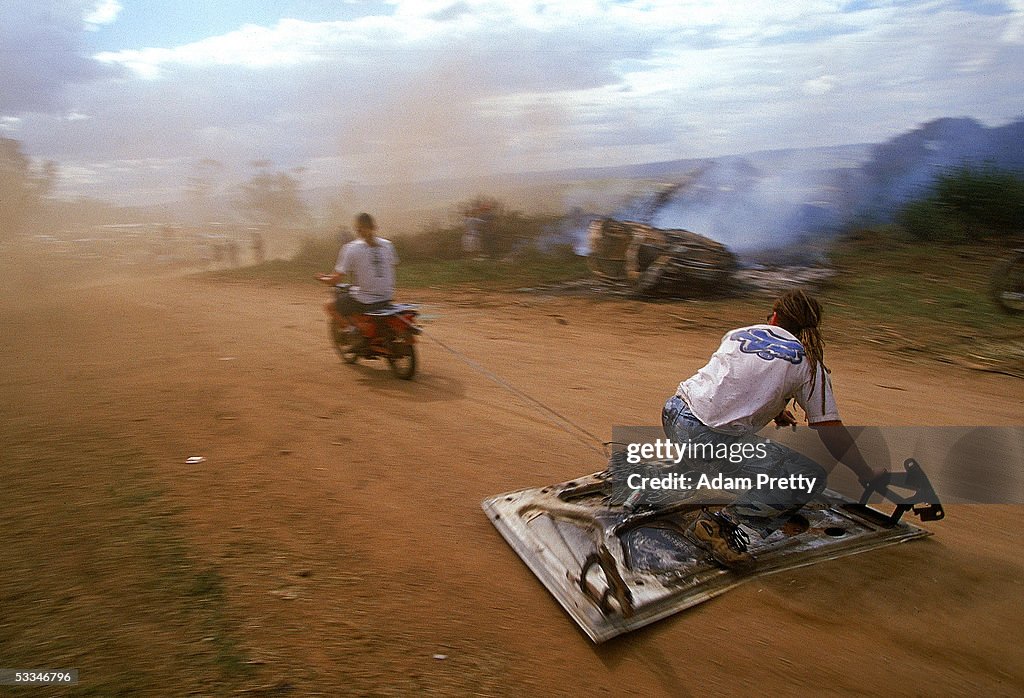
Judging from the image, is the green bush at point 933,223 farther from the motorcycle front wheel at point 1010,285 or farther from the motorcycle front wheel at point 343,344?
the motorcycle front wheel at point 343,344

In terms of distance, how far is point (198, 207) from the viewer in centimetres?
2650

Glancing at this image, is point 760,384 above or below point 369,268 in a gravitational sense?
below

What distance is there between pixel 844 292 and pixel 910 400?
5.49m

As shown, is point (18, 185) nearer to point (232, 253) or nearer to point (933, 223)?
point (232, 253)

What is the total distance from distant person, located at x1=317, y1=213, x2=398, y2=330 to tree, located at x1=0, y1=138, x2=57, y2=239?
62.9 ft

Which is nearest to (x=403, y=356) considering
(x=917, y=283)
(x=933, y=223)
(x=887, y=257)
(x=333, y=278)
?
(x=333, y=278)

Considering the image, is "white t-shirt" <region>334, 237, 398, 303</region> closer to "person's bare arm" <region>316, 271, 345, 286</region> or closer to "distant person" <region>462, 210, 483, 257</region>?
"person's bare arm" <region>316, 271, 345, 286</region>

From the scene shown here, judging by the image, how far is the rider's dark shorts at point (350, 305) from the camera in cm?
714

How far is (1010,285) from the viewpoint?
380 inches

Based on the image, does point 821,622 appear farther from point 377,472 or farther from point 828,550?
point 377,472

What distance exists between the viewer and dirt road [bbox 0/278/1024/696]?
280 cm

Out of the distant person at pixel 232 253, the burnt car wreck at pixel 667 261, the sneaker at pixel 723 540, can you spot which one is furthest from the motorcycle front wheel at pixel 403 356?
the distant person at pixel 232 253

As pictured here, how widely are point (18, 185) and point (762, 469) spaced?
2560 centimetres

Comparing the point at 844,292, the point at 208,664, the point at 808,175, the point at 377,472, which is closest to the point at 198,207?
the point at 808,175
